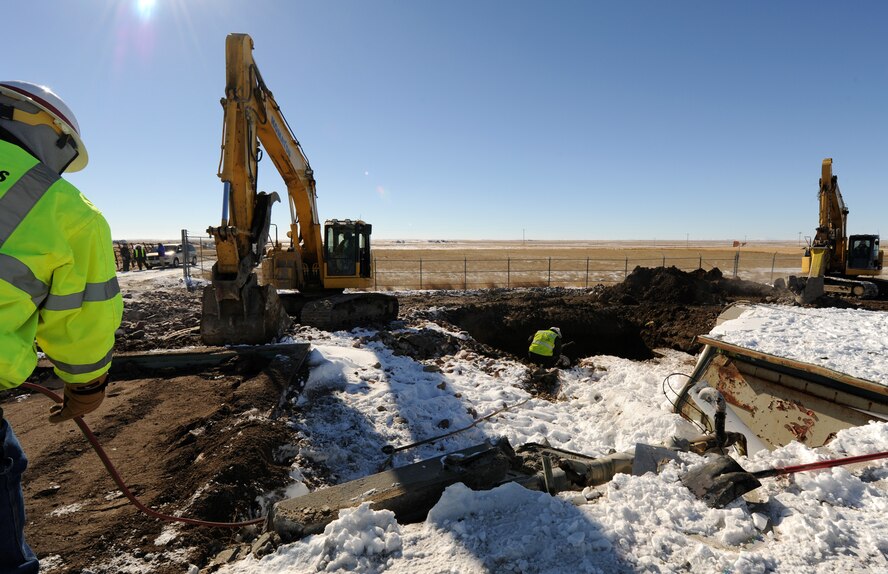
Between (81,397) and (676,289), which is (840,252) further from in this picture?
(81,397)

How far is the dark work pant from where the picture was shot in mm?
1843

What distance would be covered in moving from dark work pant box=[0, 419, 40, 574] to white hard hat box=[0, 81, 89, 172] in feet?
4.30

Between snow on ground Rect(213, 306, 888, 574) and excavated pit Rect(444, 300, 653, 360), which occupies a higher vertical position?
snow on ground Rect(213, 306, 888, 574)

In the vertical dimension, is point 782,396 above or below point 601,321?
above

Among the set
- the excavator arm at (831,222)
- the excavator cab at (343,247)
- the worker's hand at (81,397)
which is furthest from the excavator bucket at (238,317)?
the excavator arm at (831,222)

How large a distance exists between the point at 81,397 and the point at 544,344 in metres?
8.46

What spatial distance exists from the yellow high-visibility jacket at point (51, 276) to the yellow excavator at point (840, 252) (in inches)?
901


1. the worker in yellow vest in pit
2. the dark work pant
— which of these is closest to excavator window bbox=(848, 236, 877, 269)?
the worker in yellow vest in pit

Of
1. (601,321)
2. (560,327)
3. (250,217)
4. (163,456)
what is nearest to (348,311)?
(250,217)

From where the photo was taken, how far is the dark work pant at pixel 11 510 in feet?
6.05

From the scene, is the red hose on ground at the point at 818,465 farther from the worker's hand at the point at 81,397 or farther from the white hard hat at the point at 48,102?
the white hard hat at the point at 48,102

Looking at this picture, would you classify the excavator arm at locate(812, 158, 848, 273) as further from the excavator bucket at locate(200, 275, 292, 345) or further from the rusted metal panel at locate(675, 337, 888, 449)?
the excavator bucket at locate(200, 275, 292, 345)

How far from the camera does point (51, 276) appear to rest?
6.02ft

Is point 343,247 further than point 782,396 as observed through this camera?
Yes
